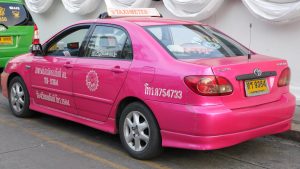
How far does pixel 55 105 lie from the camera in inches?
240

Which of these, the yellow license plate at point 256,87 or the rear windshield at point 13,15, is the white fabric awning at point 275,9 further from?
the rear windshield at point 13,15

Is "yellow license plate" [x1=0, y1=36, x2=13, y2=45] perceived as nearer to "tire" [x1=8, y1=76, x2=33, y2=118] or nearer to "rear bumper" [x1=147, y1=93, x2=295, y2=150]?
"tire" [x1=8, y1=76, x2=33, y2=118]

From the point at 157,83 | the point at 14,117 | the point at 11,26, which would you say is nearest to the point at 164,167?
the point at 157,83

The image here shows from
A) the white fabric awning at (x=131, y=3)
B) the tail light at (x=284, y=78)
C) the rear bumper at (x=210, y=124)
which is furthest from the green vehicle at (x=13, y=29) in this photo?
the tail light at (x=284, y=78)

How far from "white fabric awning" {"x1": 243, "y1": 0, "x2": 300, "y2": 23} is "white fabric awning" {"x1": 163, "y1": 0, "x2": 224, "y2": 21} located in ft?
2.30

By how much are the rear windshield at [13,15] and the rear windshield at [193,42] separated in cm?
497

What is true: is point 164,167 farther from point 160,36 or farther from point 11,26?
point 11,26

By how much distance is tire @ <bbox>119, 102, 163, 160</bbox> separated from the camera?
15.3ft

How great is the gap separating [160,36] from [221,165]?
4.98ft

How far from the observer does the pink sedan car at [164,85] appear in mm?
4324

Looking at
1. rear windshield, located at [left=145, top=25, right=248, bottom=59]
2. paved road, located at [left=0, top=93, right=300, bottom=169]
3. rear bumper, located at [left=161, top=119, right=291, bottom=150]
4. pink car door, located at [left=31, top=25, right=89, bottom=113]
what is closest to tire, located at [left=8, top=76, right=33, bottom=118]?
pink car door, located at [left=31, top=25, right=89, bottom=113]

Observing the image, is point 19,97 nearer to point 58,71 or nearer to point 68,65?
point 58,71

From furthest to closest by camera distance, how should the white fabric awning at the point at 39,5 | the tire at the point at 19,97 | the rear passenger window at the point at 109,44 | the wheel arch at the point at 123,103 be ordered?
the white fabric awning at the point at 39,5 < the tire at the point at 19,97 < the rear passenger window at the point at 109,44 < the wheel arch at the point at 123,103

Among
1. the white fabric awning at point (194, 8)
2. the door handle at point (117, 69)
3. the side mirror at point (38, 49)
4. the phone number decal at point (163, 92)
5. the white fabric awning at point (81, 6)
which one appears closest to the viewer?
the phone number decal at point (163, 92)
